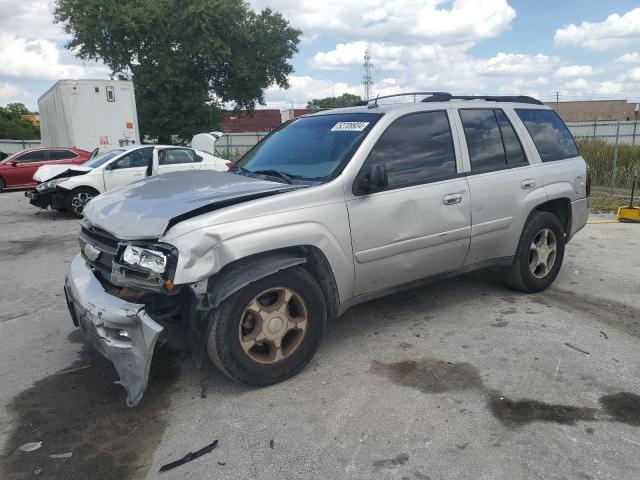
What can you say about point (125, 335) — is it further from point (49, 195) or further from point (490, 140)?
point (49, 195)

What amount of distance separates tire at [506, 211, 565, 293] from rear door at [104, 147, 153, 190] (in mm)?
8335

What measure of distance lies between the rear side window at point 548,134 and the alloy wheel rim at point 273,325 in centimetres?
294

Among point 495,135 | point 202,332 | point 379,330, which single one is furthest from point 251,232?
point 495,135

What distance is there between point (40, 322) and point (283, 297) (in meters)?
2.69

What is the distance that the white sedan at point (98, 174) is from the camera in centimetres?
1073

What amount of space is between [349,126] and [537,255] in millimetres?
2339

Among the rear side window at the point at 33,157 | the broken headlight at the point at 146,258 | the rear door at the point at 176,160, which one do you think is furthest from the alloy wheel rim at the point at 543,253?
the rear side window at the point at 33,157

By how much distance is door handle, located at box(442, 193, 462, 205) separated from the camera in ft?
13.2

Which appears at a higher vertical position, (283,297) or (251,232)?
(251,232)

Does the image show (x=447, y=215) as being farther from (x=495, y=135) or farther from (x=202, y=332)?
(x=202, y=332)

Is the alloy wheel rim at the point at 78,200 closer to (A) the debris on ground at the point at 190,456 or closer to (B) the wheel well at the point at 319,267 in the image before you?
(B) the wheel well at the point at 319,267

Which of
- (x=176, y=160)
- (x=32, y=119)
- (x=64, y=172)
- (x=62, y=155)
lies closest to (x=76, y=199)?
(x=64, y=172)

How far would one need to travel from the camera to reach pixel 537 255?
496 centimetres

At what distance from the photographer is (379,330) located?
424 cm
